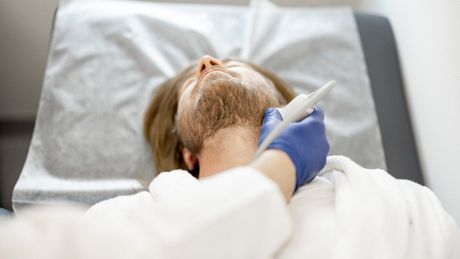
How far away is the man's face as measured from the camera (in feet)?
3.70

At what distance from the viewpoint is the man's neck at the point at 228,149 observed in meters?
1.07

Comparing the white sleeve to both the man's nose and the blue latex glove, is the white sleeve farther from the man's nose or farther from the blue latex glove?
the man's nose

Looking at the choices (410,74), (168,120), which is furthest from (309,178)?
(410,74)

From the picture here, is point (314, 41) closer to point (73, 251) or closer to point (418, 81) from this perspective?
point (418, 81)

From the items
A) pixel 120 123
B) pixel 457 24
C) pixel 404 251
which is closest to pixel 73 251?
pixel 404 251

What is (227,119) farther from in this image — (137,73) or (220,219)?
(137,73)

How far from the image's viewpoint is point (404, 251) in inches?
34.3

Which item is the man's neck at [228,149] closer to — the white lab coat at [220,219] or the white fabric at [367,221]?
the white fabric at [367,221]

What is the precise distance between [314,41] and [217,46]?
344mm

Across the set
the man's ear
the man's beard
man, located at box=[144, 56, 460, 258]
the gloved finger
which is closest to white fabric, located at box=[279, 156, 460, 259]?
man, located at box=[144, 56, 460, 258]

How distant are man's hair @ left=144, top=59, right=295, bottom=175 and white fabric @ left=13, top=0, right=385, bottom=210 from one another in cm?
5

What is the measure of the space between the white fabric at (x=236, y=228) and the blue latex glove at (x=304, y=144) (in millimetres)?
76

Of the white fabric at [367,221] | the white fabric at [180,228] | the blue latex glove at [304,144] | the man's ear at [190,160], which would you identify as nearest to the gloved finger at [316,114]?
the blue latex glove at [304,144]

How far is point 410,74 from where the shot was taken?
5.02 ft
